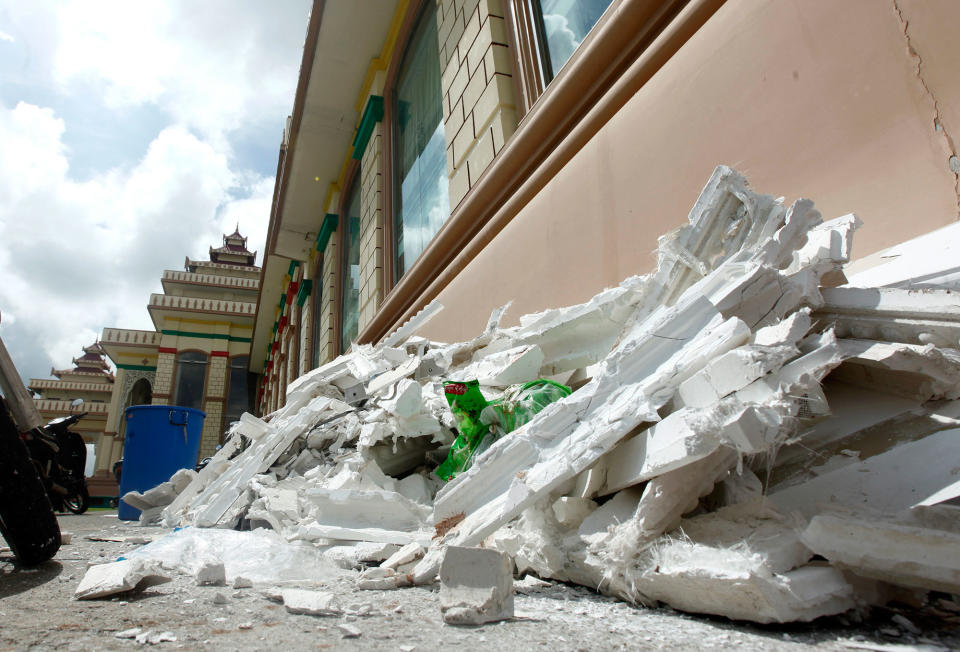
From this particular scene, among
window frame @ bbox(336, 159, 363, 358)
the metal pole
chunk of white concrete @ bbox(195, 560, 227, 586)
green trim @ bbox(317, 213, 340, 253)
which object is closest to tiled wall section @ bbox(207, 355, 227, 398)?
green trim @ bbox(317, 213, 340, 253)

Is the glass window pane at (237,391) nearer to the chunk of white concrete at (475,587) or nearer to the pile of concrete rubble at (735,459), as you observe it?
the pile of concrete rubble at (735,459)

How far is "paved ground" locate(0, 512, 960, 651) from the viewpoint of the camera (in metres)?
→ 0.87

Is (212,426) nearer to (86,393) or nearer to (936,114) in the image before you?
(86,393)

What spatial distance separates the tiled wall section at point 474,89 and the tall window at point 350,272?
401 centimetres

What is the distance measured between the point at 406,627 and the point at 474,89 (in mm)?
4211

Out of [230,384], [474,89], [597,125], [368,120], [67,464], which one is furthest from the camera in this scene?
[230,384]

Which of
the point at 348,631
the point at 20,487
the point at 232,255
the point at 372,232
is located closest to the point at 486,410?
the point at 348,631

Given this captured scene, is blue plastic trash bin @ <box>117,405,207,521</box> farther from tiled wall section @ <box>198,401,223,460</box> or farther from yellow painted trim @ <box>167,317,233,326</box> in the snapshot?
yellow painted trim @ <box>167,317,233,326</box>

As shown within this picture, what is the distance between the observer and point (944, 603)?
936 mm

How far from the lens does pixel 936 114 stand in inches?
60.1

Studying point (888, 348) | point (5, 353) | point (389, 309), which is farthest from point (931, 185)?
point (389, 309)

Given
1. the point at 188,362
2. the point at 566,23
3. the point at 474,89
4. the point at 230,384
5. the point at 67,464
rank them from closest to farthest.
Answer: the point at 566,23 → the point at 474,89 → the point at 67,464 → the point at 188,362 → the point at 230,384

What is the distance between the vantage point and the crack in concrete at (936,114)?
1.47 meters

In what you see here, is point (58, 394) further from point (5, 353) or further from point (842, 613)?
point (842, 613)
